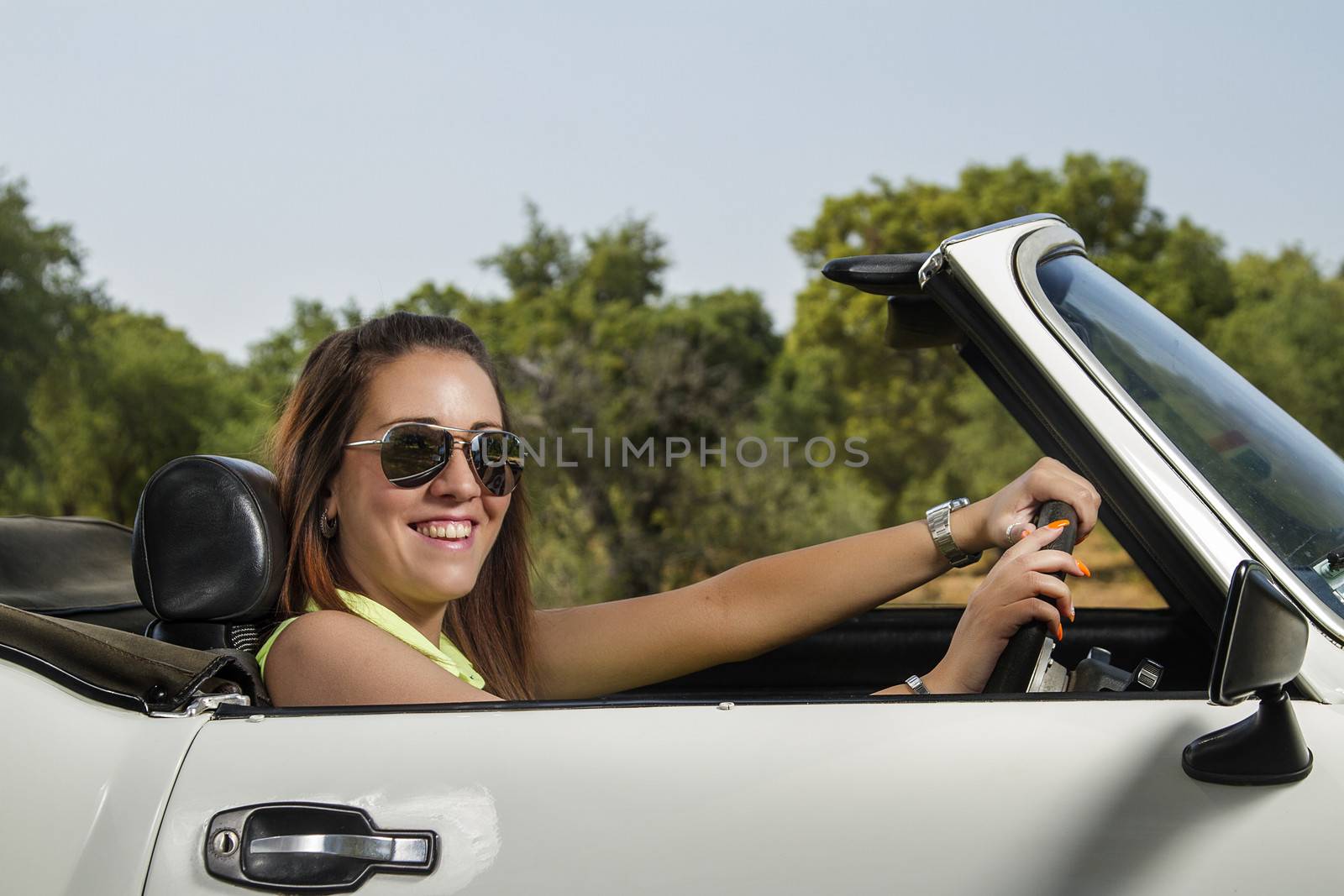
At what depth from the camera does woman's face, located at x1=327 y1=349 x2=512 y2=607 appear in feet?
6.82

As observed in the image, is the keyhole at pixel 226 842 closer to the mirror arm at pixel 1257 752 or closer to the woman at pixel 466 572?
the woman at pixel 466 572

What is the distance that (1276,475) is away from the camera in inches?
72.7

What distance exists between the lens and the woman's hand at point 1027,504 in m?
1.93

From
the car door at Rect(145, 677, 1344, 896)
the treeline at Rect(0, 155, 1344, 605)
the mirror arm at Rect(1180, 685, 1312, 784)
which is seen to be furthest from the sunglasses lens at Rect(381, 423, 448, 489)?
the treeline at Rect(0, 155, 1344, 605)

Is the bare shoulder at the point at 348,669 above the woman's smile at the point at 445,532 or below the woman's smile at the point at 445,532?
below

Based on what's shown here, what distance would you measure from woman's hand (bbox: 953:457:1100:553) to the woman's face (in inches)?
32.9

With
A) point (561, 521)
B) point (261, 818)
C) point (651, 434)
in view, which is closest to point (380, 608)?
point (261, 818)

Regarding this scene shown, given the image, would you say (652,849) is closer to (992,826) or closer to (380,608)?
(992,826)

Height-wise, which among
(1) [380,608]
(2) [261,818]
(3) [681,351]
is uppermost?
(3) [681,351]

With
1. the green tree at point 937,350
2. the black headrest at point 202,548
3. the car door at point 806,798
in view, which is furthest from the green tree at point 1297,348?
the black headrest at point 202,548

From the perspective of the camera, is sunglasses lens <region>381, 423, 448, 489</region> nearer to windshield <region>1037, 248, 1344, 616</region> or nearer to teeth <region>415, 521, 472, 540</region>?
teeth <region>415, 521, 472, 540</region>

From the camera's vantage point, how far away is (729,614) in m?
2.48

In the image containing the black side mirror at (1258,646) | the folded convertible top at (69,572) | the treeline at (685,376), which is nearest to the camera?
the black side mirror at (1258,646)

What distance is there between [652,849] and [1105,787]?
1.82 feet
